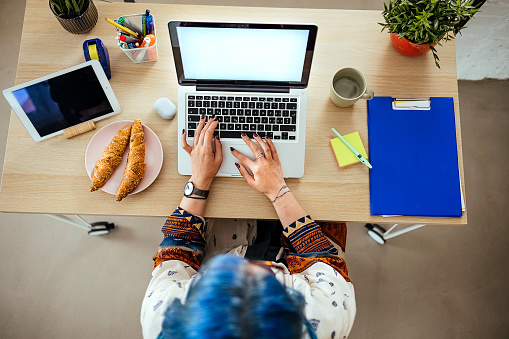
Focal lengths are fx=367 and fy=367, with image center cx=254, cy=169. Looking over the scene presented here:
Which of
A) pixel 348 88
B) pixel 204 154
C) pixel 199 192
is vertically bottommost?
pixel 199 192

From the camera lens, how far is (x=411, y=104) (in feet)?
3.55

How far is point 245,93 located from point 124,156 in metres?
0.40

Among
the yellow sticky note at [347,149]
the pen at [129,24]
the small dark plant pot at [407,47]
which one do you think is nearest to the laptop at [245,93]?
the yellow sticky note at [347,149]

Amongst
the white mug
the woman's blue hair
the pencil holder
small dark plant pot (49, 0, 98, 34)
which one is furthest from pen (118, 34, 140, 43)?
the woman's blue hair

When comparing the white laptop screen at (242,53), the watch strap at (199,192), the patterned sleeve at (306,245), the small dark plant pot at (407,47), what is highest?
the small dark plant pot at (407,47)

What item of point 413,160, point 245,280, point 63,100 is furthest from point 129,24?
point 413,160

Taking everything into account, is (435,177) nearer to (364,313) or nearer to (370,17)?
(370,17)

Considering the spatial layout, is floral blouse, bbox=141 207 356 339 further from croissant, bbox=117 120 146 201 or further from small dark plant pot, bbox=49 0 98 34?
small dark plant pot, bbox=49 0 98 34

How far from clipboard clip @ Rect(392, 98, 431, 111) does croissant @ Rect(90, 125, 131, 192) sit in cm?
79

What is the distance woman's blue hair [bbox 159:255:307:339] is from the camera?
654 millimetres

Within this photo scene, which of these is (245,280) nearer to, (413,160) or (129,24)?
(413,160)

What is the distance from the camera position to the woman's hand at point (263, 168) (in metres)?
1.02

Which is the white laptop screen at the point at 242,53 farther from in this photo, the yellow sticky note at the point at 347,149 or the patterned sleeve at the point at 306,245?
the patterned sleeve at the point at 306,245

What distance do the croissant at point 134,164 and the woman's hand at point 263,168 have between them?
0.26 metres
